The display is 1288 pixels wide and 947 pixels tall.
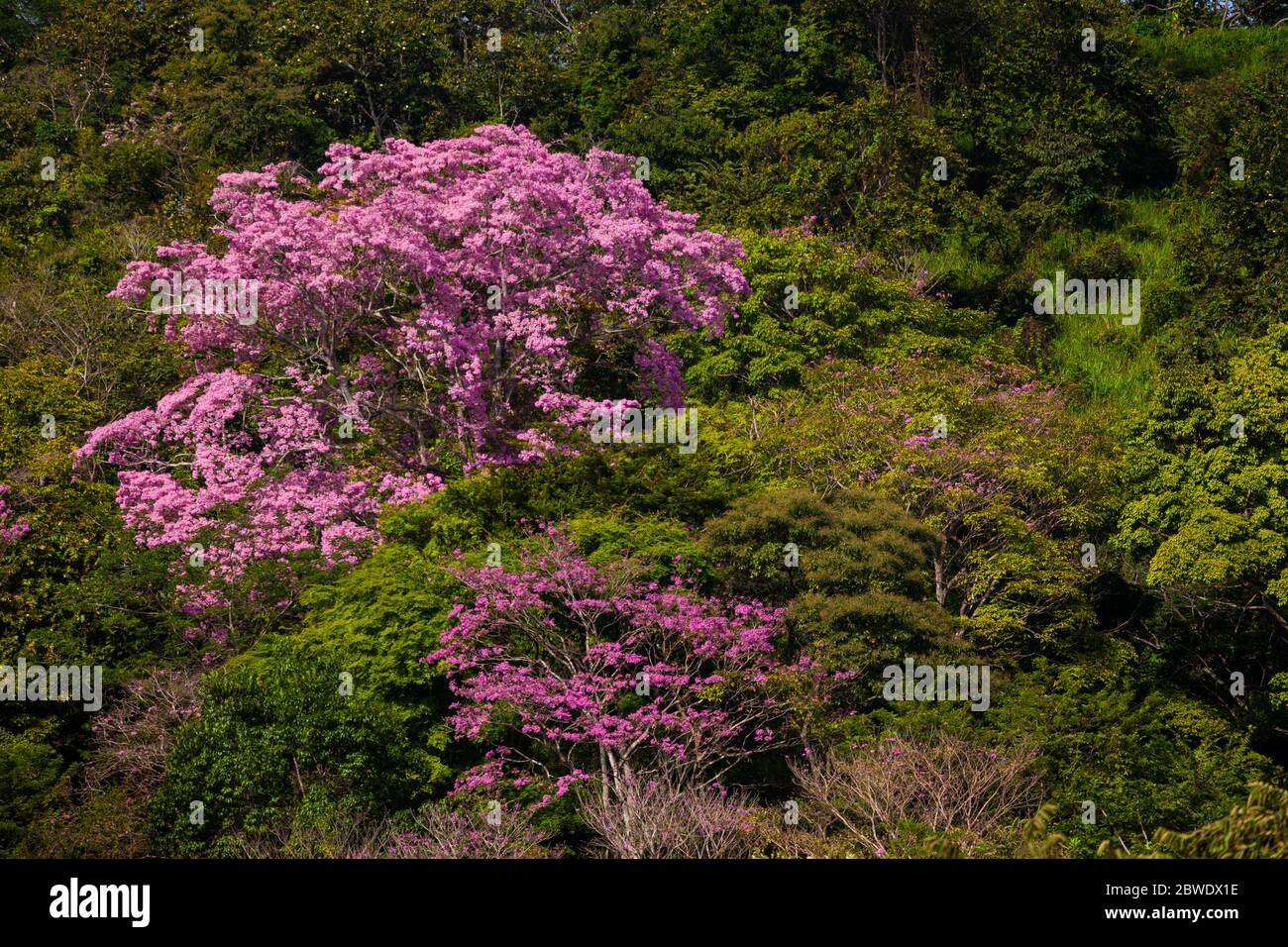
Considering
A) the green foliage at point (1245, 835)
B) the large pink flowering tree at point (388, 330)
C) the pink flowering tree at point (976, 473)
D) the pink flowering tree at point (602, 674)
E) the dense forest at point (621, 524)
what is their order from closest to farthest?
the green foliage at point (1245, 835)
the dense forest at point (621, 524)
the pink flowering tree at point (602, 674)
the pink flowering tree at point (976, 473)
the large pink flowering tree at point (388, 330)

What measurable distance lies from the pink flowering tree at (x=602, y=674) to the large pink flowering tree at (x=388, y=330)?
11.8 feet

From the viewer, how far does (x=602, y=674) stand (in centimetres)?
2031

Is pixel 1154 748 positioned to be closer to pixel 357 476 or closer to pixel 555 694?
pixel 555 694

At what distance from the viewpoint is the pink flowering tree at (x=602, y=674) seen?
1959 cm

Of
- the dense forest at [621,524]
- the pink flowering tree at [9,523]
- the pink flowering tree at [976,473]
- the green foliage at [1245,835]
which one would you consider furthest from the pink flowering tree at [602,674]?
the green foliage at [1245,835]

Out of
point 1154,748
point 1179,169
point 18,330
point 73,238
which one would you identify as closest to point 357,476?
point 18,330

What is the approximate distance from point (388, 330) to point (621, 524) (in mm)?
6135

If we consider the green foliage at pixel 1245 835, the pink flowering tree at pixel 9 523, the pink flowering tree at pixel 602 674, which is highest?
the pink flowering tree at pixel 9 523

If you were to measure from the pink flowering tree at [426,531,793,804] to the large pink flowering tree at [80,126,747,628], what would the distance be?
11.8 ft

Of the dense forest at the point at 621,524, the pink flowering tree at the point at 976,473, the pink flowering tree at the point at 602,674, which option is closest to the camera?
the dense forest at the point at 621,524

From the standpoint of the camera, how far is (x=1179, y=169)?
4100cm

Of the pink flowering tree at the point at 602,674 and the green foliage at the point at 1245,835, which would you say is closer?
the green foliage at the point at 1245,835

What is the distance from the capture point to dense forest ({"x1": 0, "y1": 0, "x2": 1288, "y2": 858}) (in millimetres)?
18641

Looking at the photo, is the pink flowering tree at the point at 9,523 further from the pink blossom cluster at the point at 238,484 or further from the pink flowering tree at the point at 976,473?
the pink flowering tree at the point at 976,473
